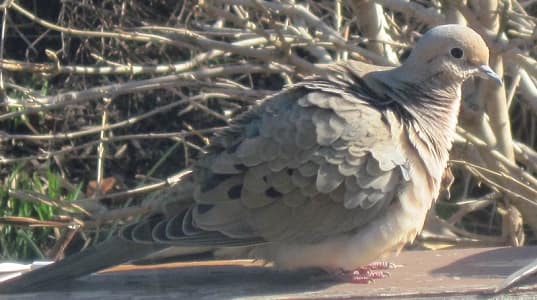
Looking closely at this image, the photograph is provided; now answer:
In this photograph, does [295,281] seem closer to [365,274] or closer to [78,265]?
[365,274]

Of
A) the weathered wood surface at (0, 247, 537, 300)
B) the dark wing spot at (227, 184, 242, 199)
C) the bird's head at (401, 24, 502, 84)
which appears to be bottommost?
the weathered wood surface at (0, 247, 537, 300)

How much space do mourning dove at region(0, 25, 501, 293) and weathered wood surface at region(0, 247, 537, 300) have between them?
0.06 meters

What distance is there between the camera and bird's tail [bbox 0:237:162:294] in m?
2.76

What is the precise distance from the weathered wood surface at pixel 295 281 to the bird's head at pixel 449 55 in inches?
21.4

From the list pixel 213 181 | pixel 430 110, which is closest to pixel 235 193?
Answer: pixel 213 181

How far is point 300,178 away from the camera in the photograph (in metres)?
2.82

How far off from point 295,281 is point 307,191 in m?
0.26

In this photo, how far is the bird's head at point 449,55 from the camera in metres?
3.01

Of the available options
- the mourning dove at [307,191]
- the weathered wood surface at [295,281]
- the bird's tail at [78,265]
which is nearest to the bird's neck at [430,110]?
the mourning dove at [307,191]

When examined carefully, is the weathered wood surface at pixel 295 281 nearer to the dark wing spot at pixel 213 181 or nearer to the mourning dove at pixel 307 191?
the mourning dove at pixel 307 191

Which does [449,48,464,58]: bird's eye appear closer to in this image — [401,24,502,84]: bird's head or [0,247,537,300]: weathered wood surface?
[401,24,502,84]: bird's head

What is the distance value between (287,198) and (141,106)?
2820 millimetres

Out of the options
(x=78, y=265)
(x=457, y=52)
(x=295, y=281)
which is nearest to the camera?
(x=78, y=265)

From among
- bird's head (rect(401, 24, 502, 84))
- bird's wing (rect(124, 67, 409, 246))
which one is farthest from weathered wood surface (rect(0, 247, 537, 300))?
bird's head (rect(401, 24, 502, 84))
